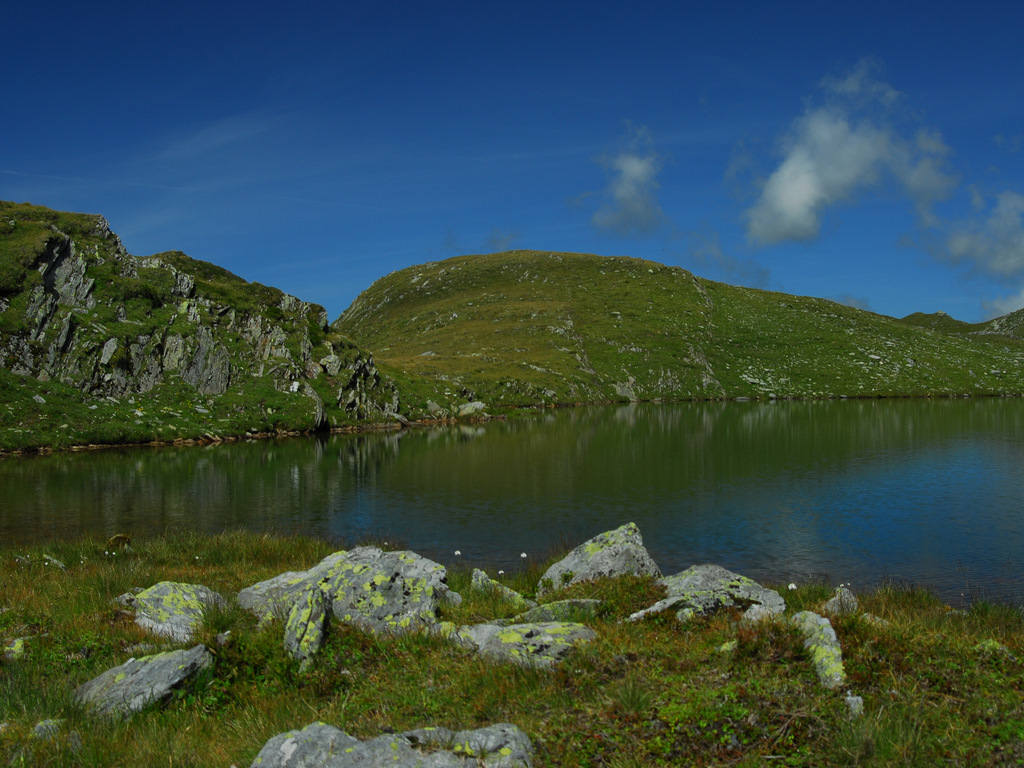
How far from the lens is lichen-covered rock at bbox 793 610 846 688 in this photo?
9.13 meters

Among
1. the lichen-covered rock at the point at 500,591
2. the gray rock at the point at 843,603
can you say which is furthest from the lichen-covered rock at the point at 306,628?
the gray rock at the point at 843,603

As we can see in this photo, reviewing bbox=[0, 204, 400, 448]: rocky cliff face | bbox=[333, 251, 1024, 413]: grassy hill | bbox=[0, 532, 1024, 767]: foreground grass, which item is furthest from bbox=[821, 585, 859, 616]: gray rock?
bbox=[333, 251, 1024, 413]: grassy hill

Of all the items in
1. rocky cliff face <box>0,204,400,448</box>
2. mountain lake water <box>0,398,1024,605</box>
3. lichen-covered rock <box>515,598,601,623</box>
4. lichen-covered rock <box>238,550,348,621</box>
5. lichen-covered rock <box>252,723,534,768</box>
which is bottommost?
mountain lake water <box>0,398,1024,605</box>

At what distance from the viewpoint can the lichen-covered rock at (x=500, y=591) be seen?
1571 cm

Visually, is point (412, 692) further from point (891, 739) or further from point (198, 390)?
point (198, 390)

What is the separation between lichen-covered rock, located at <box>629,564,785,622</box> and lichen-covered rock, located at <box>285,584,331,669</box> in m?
5.60

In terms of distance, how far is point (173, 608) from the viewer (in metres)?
13.8

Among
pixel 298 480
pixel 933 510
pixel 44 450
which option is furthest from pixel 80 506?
pixel 933 510

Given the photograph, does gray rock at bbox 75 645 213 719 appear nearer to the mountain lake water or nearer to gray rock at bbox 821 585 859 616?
gray rock at bbox 821 585 859 616

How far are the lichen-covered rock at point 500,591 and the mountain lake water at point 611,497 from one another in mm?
6331

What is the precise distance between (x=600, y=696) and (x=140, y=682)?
6.78 metres

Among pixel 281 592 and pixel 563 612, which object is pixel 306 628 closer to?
pixel 563 612

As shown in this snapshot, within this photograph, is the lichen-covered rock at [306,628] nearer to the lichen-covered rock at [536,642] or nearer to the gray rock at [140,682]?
the gray rock at [140,682]

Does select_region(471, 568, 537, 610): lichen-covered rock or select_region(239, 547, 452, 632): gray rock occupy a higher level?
select_region(239, 547, 452, 632): gray rock
